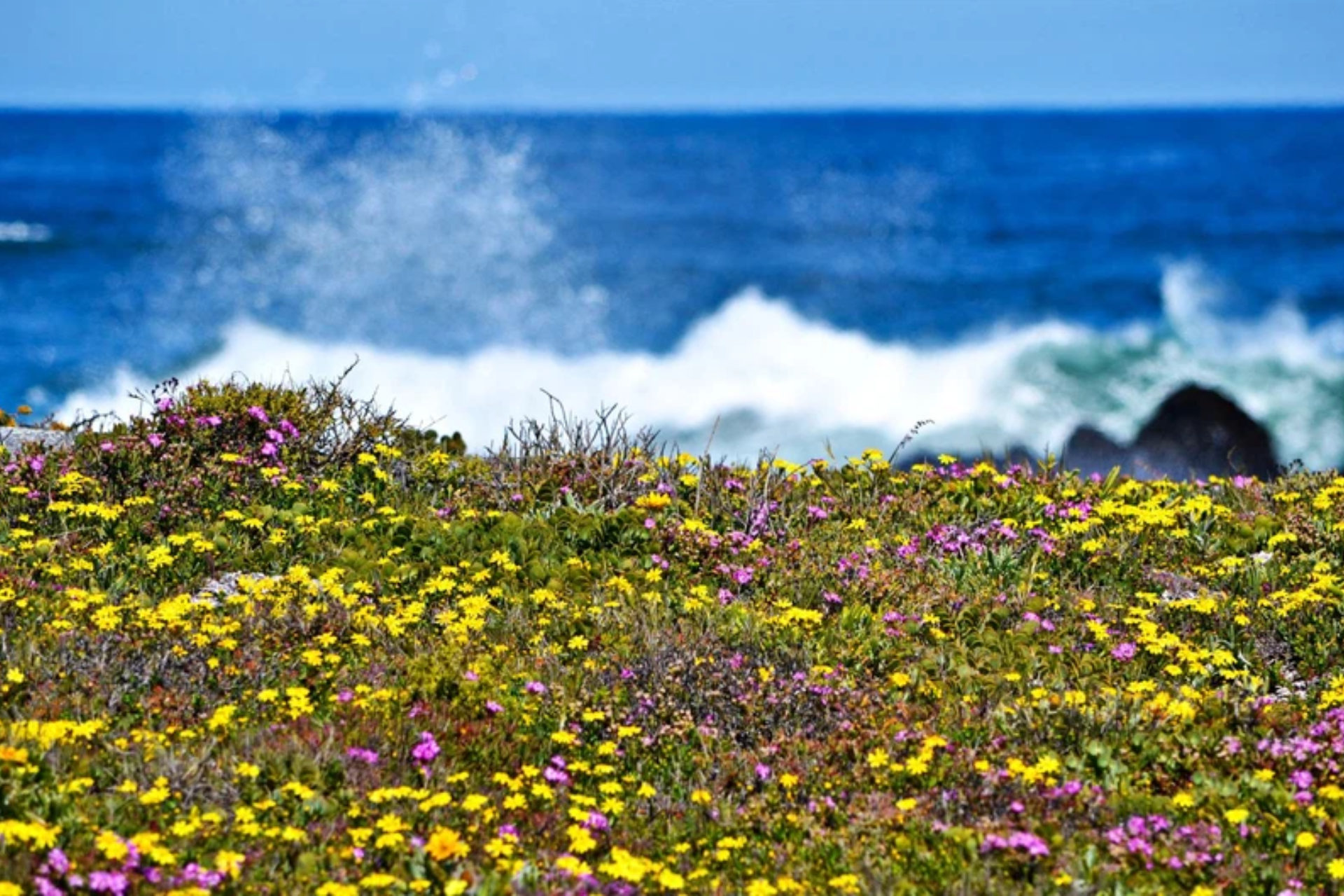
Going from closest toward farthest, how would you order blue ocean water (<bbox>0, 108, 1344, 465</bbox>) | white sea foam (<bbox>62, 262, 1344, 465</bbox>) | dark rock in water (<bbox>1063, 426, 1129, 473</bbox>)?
1. dark rock in water (<bbox>1063, 426, 1129, 473</bbox>)
2. white sea foam (<bbox>62, 262, 1344, 465</bbox>)
3. blue ocean water (<bbox>0, 108, 1344, 465</bbox>)

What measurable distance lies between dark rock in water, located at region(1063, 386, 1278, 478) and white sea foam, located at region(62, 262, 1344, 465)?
6.32m

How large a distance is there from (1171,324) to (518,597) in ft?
130

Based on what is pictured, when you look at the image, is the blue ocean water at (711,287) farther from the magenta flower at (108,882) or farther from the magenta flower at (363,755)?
the magenta flower at (108,882)

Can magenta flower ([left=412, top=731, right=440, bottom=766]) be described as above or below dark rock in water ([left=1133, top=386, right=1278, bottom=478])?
below

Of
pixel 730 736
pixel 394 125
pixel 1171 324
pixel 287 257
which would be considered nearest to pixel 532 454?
pixel 730 736

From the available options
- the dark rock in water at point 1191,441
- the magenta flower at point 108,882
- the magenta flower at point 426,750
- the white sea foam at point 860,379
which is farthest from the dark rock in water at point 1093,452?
the magenta flower at point 108,882

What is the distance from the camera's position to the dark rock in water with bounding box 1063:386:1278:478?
69.0 feet

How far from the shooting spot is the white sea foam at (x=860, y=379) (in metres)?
31.9

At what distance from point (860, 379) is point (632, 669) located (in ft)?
105

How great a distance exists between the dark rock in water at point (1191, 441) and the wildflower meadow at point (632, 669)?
380 inches

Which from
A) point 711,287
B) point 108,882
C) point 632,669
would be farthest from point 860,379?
point 108,882

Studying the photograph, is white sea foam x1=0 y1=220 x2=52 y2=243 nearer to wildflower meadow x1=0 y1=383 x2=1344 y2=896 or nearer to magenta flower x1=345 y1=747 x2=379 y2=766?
wildflower meadow x1=0 y1=383 x2=1344 y2=896

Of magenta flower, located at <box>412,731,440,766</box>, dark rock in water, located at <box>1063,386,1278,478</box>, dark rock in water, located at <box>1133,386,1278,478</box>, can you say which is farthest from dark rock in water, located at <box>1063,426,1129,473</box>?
magenta flower, located at <box>412,731,440,766</box>

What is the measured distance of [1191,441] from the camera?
2175 cm
